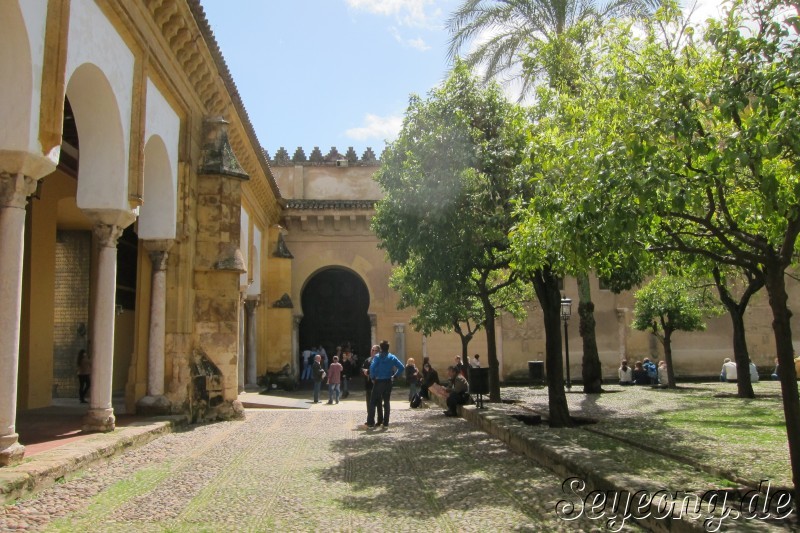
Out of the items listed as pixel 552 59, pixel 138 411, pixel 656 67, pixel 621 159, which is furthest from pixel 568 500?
pixel 138 411

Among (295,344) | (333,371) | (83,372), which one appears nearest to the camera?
(83,372)

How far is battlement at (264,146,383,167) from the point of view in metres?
30.3

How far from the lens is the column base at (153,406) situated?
12023 millimetres

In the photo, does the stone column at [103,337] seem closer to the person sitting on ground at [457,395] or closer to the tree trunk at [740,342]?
the person sitting on ground at [457,395]

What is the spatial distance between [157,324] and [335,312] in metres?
16.9

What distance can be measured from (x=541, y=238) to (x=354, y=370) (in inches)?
828

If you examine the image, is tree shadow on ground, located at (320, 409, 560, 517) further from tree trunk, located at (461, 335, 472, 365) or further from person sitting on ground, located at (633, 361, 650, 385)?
person sitting on ground, located at (633, 361, 650, 385)

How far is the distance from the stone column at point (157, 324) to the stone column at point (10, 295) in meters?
5.24

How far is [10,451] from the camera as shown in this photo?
658 centimetres

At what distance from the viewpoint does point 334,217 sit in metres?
27.5

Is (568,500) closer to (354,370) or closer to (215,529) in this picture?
(215,529)

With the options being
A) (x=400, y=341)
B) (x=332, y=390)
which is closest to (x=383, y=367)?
(x=332, y=390)

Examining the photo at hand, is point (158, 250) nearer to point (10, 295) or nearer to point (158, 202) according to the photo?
point (158, 202)

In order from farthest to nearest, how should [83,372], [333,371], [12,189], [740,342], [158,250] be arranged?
1. [333,371]
2. [83,372]
3. [740,342]
4. [158,250]
5. [12,189]
